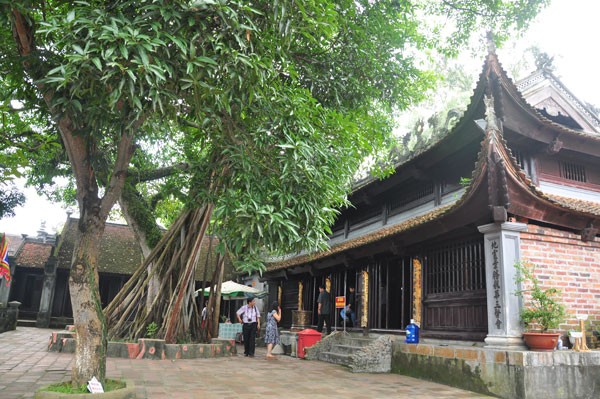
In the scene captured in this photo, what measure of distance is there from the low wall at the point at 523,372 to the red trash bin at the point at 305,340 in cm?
481

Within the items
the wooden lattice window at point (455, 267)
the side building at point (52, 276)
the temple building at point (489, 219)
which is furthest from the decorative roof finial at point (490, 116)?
the side building at point (52, 276)

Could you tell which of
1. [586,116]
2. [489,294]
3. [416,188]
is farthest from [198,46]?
[586,116]

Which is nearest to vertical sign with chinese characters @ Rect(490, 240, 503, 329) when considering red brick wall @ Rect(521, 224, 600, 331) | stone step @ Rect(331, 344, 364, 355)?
red brick wall @ Rect(521, 224, 600, 331)

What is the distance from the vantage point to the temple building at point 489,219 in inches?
277

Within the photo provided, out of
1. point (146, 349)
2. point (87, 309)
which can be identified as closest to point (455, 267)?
point (87, 309)

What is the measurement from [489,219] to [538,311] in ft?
4.93

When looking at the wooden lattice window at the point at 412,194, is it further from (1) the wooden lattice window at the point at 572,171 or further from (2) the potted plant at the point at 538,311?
(2) the potted plant at the point at 538,311

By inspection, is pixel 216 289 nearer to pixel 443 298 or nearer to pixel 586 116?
pixel 443 298

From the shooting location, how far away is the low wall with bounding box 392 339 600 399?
6.28 meters

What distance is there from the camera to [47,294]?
68.0 ft

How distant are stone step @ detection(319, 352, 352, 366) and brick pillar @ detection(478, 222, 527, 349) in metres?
3.88

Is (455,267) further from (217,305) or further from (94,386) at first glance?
(217,305)

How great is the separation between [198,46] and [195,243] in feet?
23.8

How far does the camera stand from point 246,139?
5.84m
